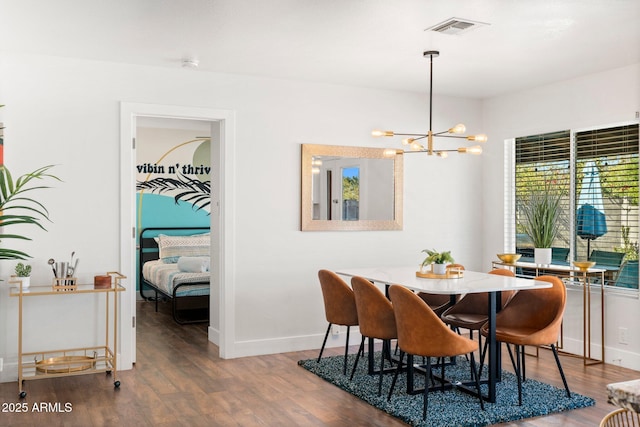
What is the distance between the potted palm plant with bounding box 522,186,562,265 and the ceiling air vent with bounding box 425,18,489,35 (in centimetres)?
227

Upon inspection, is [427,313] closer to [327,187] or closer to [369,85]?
[327,187]

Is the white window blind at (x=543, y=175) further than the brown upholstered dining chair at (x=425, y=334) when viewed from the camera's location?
Yes

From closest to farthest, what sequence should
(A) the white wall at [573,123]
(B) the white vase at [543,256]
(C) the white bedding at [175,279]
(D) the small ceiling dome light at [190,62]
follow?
(D) the small ceiling dome light at [190,62]
(A) the white wall at [573,123]
(B) the white vase at [543,256]
(C) the white bedding at [175,279]

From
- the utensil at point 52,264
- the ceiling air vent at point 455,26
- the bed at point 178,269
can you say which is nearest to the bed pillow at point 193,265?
the bed at point 178,269

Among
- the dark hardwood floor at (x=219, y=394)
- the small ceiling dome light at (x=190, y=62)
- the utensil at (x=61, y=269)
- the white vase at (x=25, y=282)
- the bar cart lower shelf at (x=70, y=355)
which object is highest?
the small ceiling dome light at (x=190, y=62)

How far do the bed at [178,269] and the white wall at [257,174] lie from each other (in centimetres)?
174

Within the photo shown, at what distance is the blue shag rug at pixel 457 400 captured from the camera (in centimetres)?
372

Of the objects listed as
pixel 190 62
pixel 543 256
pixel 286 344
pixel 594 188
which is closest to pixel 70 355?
pixel 286 344

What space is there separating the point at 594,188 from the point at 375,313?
2.56 meters

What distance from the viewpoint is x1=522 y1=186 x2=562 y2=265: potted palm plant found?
5559mm

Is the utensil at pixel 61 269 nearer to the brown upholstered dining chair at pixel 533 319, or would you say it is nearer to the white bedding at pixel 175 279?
the white bedding at pixel 175 279

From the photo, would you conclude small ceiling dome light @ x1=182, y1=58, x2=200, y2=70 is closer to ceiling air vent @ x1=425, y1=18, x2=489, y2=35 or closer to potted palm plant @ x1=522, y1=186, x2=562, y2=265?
ceiling air vent @ x1=425, y1=18, x2=489, y2=35

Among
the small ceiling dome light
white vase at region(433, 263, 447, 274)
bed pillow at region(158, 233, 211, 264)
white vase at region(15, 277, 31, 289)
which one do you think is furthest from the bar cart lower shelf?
bed pillow at region(158, 233, 211, 264)

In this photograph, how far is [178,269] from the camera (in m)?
7.45
